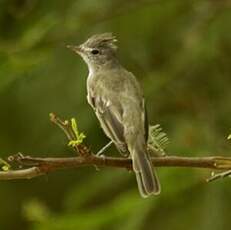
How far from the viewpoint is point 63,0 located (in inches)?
291

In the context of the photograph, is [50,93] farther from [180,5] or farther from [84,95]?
[180,5]

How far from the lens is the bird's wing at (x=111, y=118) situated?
4793mm

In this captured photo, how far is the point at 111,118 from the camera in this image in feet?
16.7

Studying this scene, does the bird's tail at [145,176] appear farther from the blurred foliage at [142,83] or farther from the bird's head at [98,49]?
A: the bird's head at [98,49]

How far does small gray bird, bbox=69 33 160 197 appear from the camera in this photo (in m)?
4.53

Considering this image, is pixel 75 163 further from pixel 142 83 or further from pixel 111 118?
pixel 142 83

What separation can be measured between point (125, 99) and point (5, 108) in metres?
3.29

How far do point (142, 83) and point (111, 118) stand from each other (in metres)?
1.98

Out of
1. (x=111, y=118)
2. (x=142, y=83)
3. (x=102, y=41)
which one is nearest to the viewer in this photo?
(x=111, y=118)

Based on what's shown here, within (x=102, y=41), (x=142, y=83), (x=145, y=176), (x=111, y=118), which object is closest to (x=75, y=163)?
(x=145, y=176)

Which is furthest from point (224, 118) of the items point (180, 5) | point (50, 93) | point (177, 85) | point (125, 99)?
point (125, 99)

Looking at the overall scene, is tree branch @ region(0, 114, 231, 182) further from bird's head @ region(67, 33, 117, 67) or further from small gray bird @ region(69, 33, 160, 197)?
bird's head @ region(67, 33, 117, 67)

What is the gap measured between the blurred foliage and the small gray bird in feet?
1.38

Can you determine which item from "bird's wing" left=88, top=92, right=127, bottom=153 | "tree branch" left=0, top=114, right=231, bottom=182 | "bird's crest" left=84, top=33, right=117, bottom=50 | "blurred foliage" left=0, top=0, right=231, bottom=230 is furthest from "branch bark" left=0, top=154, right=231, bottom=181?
A: "bird's crest" left=84, top=33, right=117, bottom=50
